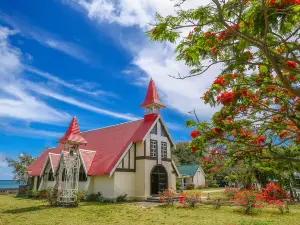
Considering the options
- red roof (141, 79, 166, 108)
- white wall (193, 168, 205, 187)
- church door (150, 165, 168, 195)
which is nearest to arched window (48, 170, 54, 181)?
church door (150, 165, 168, 195)

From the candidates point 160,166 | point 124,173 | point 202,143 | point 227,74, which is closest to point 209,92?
point 227,74

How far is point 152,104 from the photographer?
26.3 metres

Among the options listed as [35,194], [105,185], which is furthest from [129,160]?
[35,194]

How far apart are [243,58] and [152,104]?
2056cm

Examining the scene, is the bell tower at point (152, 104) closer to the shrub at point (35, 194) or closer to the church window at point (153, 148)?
the church window at point (153, 148)

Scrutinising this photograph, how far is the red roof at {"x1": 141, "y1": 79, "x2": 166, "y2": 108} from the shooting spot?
86.3 feet

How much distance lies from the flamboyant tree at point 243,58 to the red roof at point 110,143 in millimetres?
16240

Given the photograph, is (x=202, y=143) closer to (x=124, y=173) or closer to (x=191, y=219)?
(x=191, y=219)

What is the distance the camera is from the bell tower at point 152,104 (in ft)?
86.1

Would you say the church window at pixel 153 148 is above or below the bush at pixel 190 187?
above

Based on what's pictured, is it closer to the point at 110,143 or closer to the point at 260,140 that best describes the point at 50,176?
the point at 110,143

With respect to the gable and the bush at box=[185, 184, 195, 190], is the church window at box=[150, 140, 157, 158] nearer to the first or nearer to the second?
the bush at box=[185, 184, 195, 190]

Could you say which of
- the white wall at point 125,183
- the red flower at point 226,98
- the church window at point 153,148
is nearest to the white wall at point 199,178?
the church window at point 153,148

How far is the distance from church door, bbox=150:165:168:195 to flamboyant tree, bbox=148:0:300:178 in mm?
17215
